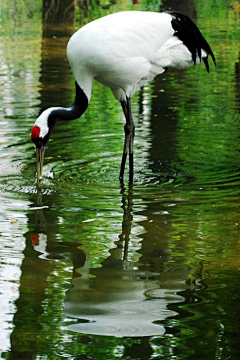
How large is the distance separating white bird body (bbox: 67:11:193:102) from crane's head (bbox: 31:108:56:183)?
0.49 metres

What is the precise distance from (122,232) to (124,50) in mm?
1860

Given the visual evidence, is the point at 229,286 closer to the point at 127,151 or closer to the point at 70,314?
the point at 70,314

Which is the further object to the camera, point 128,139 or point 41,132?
point 128,139

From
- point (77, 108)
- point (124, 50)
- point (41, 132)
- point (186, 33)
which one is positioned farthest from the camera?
point (186, 33)

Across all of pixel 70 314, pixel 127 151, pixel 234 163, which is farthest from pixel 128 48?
pixel 70 314

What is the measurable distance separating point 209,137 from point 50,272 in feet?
13.7

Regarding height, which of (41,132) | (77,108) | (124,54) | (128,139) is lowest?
(128,139)

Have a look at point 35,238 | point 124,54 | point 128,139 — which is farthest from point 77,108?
point 35,238

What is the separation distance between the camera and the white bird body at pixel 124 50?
722cm

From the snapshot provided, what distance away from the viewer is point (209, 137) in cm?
927

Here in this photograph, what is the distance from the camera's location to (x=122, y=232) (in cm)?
636

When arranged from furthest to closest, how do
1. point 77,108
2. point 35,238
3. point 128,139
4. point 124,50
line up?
point 128,139 < point 77,108 < point 124,50 < point 35,238

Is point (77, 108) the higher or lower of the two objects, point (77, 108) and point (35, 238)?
the higher

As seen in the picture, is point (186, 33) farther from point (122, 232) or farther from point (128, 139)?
point (122, 232)
